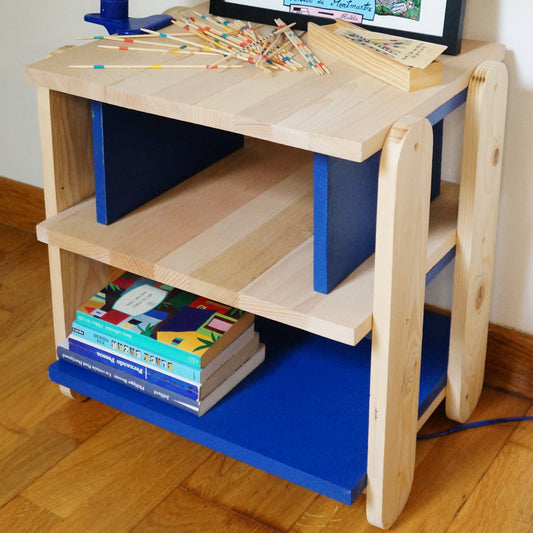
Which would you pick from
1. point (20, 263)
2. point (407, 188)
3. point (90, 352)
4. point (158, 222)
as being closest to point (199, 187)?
point (158, 222)

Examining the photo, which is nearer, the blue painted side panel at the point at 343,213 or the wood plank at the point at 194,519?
the blue painted side panel at the point at 343,213

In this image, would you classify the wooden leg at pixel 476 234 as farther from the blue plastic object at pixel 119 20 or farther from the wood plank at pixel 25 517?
the wood plank at pixel 25 517

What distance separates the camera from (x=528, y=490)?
4.01ft

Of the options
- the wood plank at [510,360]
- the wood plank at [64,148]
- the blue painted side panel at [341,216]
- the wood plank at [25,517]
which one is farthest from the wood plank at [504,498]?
the wood plank at [64,148]

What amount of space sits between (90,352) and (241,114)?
49cm

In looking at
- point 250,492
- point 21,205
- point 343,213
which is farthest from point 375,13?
point 21,205

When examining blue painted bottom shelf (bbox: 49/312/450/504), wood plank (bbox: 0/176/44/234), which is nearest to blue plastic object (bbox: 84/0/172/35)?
blue painted bottom shelf (bbox: 49/312/450/504)

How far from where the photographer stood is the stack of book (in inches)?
46.9

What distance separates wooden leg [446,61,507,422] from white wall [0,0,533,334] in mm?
83

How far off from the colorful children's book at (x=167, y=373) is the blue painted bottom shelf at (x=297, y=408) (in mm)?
31

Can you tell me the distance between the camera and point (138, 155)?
47.3 inches

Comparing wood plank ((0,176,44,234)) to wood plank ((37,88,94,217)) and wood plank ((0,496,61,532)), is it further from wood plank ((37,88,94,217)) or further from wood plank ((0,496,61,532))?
wood plank ((0,496,61,532))

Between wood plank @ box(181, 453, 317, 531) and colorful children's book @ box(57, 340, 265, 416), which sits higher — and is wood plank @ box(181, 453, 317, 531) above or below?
below

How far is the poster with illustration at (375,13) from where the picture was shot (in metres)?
1.14
